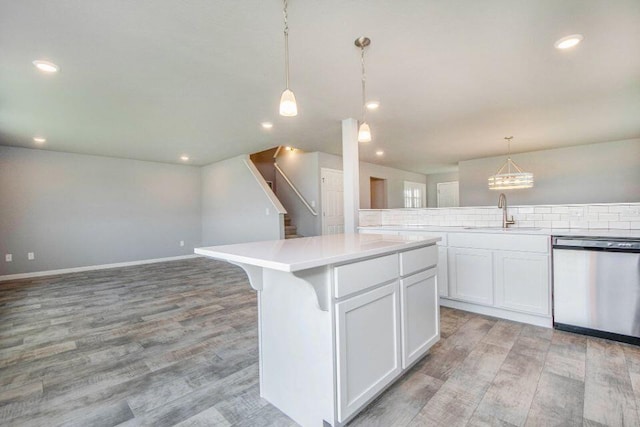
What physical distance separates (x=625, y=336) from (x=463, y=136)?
12.2ft

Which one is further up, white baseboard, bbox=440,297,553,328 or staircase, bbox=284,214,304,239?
staircase, bbox=284,214,304,239

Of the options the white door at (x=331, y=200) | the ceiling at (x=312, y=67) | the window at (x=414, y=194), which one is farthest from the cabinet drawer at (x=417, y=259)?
the window at (x=414, y=194)

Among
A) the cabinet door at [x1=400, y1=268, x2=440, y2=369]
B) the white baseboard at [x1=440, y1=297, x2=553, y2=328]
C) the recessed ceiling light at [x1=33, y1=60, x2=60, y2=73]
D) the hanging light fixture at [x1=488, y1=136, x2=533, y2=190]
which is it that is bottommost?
the white baseboard at [x1=440, y1=297, x2=553, y2=328]

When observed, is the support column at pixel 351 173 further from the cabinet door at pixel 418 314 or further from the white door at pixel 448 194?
the white door at pixel 448 194

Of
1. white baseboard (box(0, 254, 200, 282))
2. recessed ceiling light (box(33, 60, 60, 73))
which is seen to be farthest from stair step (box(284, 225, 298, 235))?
recessed ceiling light (box(33, 60, 60, 73))

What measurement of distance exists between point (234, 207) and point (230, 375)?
506 cm

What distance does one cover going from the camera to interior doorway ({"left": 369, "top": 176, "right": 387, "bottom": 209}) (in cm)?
882

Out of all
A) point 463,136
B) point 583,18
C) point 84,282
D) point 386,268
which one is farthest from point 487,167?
point 84,282

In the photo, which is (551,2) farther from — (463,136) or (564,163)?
(564,163)

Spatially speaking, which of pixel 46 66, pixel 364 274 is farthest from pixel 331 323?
pixel 46 66

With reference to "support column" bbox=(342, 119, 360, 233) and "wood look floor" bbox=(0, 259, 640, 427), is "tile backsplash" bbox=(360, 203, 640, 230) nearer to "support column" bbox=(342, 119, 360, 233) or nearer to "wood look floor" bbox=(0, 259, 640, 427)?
"support column" bbox=(342, 119, 360, 233)

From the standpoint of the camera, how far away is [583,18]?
2006 millimetres

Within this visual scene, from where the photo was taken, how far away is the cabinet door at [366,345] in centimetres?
146

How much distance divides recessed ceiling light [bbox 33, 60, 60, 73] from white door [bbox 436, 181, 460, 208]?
35.4 feet
